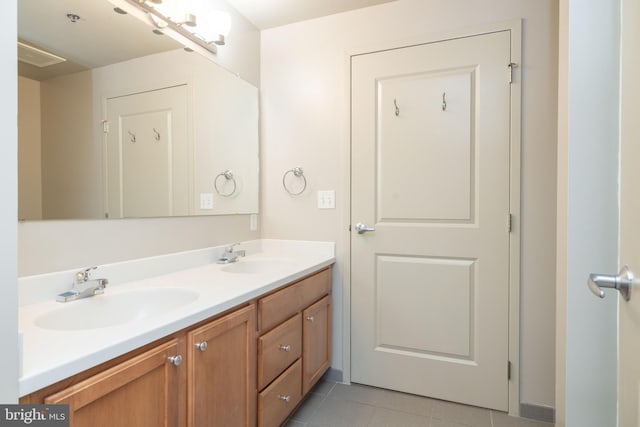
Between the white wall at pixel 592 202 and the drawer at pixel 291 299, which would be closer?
the white wall at pixel 592 202

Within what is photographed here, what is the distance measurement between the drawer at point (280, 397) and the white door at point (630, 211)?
1.17 m

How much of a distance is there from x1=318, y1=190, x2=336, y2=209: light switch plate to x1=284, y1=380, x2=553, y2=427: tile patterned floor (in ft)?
3.73

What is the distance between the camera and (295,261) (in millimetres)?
2059

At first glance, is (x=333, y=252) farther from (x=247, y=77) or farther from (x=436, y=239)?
(x=247, y=77)

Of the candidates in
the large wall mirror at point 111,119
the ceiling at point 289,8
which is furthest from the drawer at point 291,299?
the ceiling at point 289,8

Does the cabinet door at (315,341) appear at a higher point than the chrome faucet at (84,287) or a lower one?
lower

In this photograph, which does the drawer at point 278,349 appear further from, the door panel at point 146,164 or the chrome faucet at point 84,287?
the door panel at point 146,164

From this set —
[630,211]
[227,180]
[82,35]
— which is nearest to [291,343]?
[227,180]

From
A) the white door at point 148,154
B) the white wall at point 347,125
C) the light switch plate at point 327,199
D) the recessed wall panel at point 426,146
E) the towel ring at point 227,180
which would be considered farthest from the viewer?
the light switch plate at point 327,199

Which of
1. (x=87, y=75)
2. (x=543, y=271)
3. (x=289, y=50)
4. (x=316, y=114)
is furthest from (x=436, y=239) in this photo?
(x=87, y=75)

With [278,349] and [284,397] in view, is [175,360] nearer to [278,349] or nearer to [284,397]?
[278,349]

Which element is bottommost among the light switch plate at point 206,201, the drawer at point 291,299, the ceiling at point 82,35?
the drawer at point 291,299

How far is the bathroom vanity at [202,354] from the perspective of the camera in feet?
2.51

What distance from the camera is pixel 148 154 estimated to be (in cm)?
153
